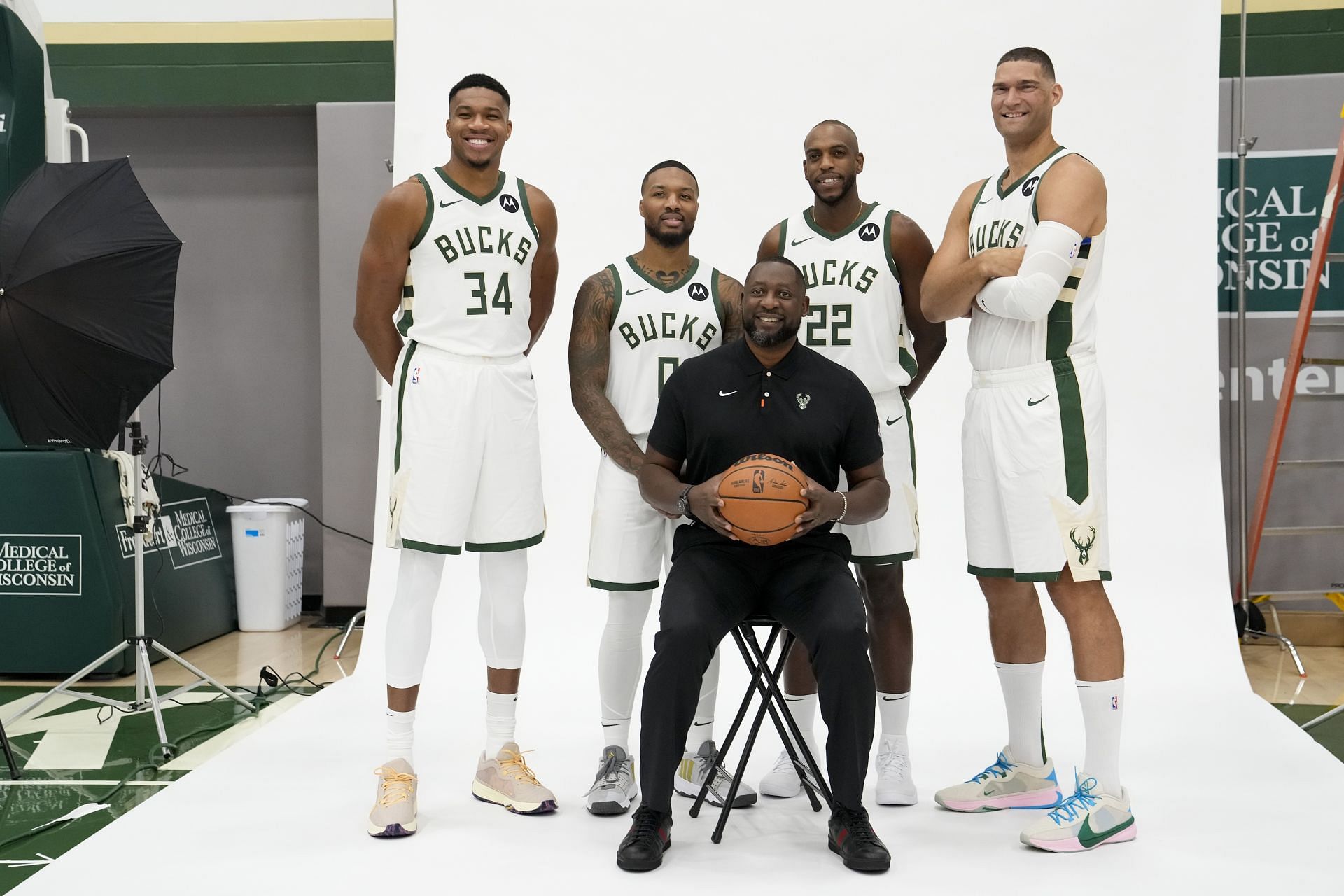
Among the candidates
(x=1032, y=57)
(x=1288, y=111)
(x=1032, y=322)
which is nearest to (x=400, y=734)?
(x=1032, y=322)

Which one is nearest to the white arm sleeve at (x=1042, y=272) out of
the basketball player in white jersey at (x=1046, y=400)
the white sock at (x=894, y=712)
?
the basketball player in white jersey at (x=1046, y=400)

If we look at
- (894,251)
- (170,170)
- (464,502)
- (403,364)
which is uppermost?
(170,170)

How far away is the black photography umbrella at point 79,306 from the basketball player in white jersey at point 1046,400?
244cm

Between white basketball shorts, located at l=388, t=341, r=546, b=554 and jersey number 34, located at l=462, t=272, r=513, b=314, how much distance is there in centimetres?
13

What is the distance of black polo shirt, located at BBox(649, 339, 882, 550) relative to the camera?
2902mm

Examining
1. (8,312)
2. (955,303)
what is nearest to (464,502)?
(955,303)

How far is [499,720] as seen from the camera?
3209 mm

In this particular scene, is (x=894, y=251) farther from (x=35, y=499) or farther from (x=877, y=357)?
(x=35, y=499)

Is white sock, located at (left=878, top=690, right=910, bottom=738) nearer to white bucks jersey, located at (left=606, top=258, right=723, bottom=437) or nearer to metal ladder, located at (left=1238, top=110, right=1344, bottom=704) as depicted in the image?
white bucks jersey, located at (left=606, top=258, right=723, bottom=437)

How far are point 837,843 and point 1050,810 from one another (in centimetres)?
61

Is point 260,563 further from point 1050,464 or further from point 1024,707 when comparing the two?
point 1050,464

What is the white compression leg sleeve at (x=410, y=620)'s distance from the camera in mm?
3033

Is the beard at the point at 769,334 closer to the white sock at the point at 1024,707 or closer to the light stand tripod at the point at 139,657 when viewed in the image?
the white sock at the point at 1024,707

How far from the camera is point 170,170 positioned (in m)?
6.45
